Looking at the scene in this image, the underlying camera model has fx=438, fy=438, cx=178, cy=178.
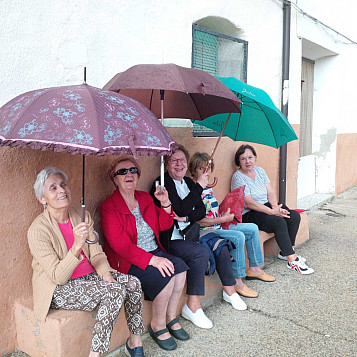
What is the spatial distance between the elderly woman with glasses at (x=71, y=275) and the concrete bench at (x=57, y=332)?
0.06 metres

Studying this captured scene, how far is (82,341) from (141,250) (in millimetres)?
711

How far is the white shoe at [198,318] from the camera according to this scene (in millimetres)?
3328

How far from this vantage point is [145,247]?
3.23 metres

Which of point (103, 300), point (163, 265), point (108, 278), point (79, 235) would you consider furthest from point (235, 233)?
point (79, 235)

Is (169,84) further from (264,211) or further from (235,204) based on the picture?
(264,211)

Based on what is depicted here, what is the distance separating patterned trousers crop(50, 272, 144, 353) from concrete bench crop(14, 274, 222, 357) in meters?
0.08

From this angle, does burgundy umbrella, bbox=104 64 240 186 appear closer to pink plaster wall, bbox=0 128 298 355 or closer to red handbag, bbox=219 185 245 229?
pink plaster wall, bbox=0 128 298 355

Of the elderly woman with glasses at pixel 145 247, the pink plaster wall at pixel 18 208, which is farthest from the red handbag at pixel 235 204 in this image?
the pink plaster wall at pixel 18 208

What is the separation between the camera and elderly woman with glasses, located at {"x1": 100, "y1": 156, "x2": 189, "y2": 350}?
119 inches

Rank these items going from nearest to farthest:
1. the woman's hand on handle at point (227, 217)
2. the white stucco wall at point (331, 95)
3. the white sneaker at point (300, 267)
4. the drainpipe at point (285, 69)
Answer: the woman's hand on handle at point (227, 217), the white sneaker at point (300, 267), the drainpipe at point (285, 69), the white stucco wall at point (331, 95)

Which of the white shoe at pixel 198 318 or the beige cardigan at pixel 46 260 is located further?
the white shoe at pixel 198 318

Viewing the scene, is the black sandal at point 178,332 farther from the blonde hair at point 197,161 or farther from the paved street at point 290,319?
the blonde hair at point 197,161

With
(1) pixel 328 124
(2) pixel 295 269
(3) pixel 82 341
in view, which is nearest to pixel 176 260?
(3) pixel 82 341

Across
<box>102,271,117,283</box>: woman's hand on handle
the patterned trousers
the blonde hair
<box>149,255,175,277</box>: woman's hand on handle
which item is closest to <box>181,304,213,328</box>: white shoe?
<box>149,255,175,277</box>: woman's hand on handle
